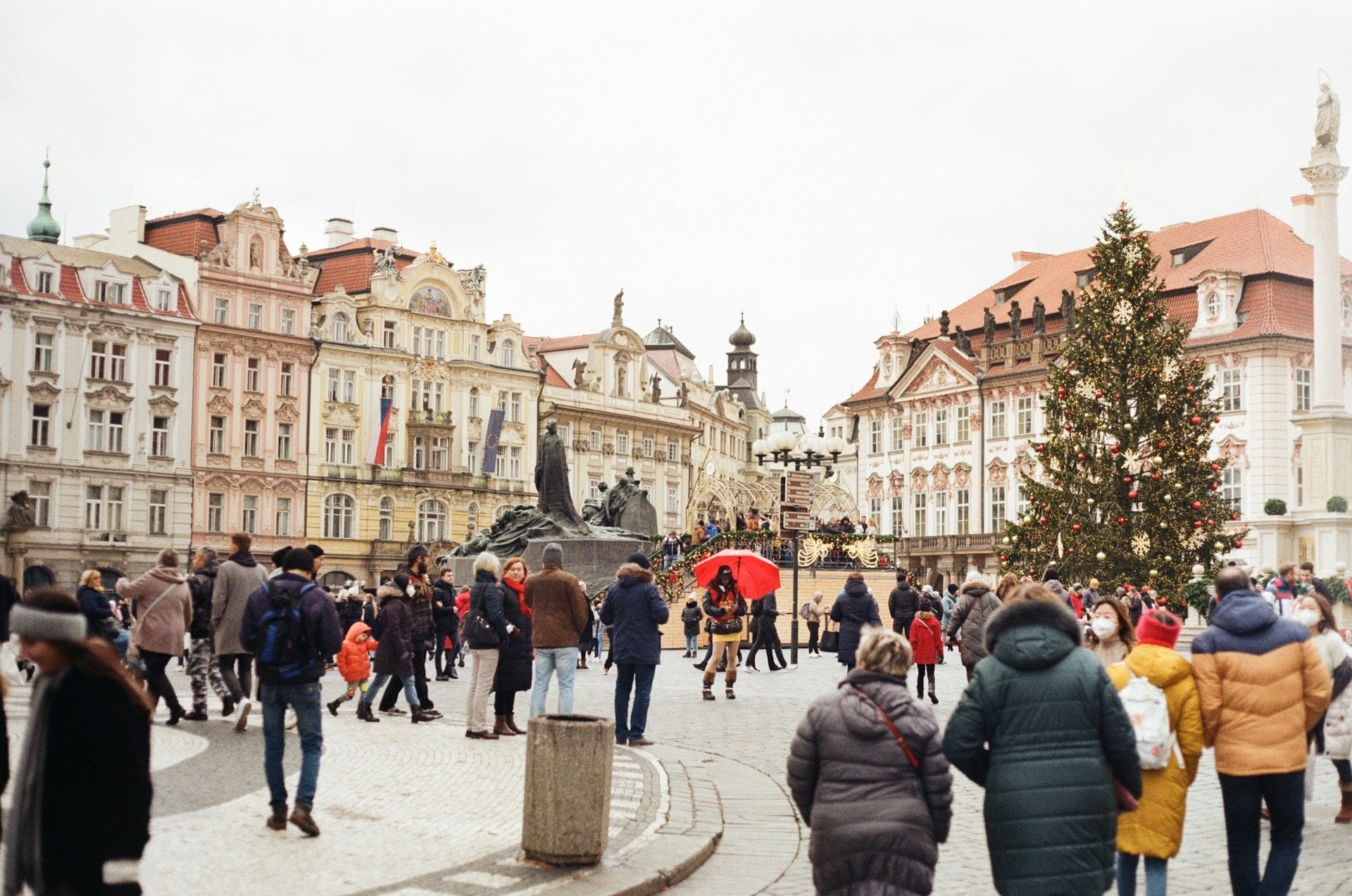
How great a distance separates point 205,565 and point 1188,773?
38.0ft

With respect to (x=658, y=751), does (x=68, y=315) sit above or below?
above

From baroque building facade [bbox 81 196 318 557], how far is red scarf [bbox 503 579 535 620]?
48483 mm

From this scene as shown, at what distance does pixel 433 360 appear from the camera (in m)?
70.0

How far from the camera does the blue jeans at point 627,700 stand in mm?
14695

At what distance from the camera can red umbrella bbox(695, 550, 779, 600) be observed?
22.7 meters

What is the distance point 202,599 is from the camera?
16.3 m

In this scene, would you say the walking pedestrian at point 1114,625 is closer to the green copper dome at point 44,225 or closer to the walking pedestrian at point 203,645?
the walking pedestrian at point 203,645

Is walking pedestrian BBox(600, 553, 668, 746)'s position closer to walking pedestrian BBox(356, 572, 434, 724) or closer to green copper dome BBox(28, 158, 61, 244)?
walking pedestrian BBox(356, 572, 434, 724)

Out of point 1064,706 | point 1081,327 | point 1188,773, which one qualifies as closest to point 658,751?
point 1188,773

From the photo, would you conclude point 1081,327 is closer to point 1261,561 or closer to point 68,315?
point 1261,561

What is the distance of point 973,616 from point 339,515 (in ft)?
170

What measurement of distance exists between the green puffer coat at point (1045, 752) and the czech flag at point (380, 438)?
62015 mm

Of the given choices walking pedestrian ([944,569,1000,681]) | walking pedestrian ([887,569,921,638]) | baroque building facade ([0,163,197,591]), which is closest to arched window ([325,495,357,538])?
baroque building facade ([0,163,197,591])

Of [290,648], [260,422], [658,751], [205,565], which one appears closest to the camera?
[290,648]
